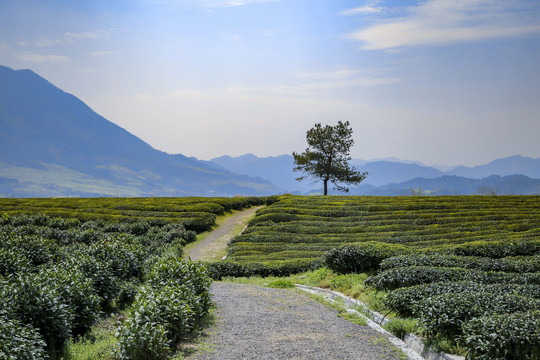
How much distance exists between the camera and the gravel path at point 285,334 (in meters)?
8.51

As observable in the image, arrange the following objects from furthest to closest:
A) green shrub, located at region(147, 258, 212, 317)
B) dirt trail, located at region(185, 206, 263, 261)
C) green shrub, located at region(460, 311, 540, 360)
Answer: dirt trail, located at region(185, 206, 263, 261), green shrub, located at region(147, 258, 212, 317), green shrub, located at region(460, 311, 540, 360)

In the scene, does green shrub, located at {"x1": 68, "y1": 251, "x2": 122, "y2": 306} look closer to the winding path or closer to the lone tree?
the winding path

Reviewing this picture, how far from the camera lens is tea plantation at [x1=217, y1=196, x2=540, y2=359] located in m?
8.45

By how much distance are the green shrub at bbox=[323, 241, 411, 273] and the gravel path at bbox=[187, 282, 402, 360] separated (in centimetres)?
453

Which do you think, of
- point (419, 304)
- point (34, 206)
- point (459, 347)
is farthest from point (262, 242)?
point (34, 206)

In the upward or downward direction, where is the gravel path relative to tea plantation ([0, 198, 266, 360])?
downward

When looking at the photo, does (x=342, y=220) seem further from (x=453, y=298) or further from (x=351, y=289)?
(x=453, y=298)

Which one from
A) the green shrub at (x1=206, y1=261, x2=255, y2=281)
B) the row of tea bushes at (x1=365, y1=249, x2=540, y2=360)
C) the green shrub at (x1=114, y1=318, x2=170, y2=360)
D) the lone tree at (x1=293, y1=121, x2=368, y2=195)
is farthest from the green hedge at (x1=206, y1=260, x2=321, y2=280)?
the lone tree at (x1=293, y1=121, x2=368, y2=195)

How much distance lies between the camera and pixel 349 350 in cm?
877

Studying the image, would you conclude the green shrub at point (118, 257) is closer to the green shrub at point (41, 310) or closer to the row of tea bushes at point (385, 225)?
the green shrub at point (41, 310)

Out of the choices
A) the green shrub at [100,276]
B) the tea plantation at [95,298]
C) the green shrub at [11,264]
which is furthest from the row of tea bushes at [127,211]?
the green shrub at [100,276]

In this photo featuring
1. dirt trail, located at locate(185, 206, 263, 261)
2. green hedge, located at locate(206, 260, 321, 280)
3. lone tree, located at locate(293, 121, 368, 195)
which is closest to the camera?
green hedge, located at locate(206, 260, 321, 280)

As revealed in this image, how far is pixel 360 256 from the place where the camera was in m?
17.2

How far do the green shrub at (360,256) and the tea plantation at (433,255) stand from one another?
0.04 meters
